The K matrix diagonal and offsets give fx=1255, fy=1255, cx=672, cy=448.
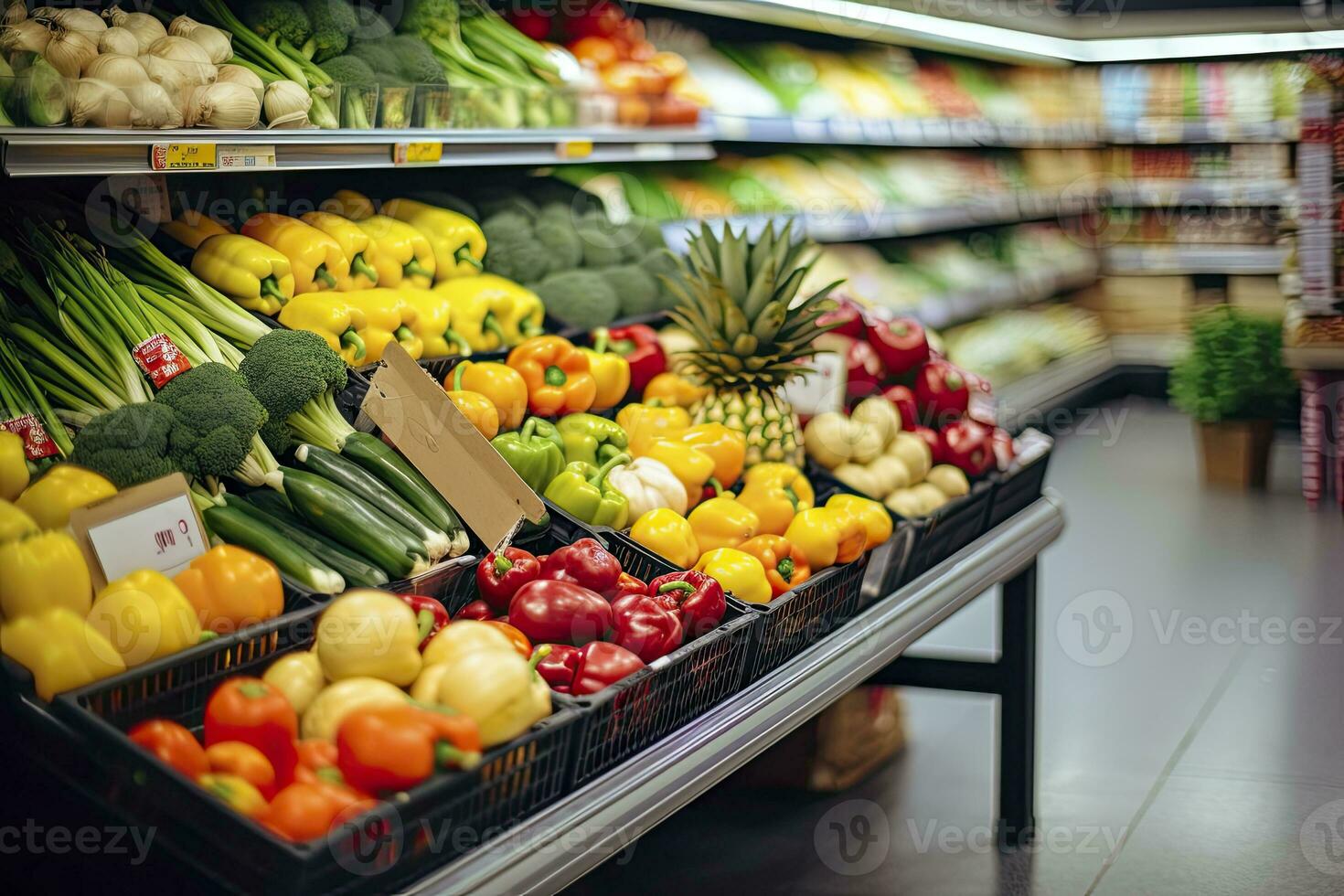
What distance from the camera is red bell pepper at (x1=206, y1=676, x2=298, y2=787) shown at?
1.41m

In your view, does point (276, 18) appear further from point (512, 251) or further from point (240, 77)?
point (512, 251)

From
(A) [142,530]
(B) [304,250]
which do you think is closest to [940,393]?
(B) [304,250]

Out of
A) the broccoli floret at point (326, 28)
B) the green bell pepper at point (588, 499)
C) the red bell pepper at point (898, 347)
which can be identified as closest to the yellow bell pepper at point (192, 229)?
the broccoli floret at point (326, 28)

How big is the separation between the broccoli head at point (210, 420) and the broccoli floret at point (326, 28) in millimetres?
1043

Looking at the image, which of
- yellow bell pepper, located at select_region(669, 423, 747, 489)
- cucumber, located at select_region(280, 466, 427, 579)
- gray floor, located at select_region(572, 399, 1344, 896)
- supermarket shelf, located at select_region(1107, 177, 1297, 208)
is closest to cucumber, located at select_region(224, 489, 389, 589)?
cucumber, located at select_region(280, 466, 427, 579)

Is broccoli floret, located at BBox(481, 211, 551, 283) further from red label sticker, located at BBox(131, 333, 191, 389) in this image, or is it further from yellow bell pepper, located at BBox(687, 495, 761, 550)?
red label sticker, located at BBox(131, 333, 191, 389)

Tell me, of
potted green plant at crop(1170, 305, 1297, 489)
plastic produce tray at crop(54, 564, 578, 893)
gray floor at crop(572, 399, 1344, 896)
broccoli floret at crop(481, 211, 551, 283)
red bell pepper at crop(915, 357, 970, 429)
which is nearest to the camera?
plastic produce tray at crop(54, 564, 578, 893)

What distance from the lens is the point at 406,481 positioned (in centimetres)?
207

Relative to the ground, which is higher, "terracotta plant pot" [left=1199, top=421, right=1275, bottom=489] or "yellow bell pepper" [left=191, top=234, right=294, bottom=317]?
"yellow bell pepper" [left=191, top=234, right=294, bottom=317]

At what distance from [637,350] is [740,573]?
1.01m

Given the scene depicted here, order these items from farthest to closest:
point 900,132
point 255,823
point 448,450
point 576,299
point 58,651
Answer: point 900,132 < point 576,299 < point 448,450 < point 58,651 < point 255,823

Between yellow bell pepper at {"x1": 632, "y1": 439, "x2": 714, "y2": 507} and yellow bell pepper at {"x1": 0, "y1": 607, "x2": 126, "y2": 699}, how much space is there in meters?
1.31

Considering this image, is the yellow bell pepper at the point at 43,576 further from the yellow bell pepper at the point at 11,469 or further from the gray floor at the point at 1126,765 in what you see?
the gray floor at the point at 1126,765

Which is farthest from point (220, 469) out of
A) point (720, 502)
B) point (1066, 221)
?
point (1066, 221)
